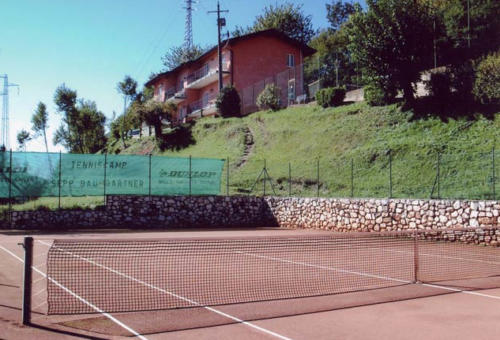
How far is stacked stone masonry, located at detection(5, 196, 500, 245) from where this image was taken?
52.0ft

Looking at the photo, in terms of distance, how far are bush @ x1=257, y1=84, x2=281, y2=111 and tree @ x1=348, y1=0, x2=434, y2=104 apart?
10594 millimetres

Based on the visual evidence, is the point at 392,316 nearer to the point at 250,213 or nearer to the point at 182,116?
the point at 250,213

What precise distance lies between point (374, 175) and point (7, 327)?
1873 cm

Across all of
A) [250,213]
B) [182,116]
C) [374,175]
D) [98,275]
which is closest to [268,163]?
[250,213]

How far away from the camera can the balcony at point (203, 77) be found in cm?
4702

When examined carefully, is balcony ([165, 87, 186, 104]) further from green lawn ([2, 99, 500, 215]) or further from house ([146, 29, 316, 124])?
green lawn ([2, 99, 500, 215])

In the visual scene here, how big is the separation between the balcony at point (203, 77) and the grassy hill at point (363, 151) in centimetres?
1093

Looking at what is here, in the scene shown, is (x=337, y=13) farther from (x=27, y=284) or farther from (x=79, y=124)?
(x=27, y=284)

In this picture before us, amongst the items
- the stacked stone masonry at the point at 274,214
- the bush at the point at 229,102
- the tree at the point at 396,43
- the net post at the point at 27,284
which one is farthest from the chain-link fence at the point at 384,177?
the net post at the point at 27,284

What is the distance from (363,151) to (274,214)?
5.63m

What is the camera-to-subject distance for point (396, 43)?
27.0 meters

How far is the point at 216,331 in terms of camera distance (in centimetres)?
604

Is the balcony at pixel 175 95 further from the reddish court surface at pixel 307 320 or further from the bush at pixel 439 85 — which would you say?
the reddish court surface at pixel 307 320

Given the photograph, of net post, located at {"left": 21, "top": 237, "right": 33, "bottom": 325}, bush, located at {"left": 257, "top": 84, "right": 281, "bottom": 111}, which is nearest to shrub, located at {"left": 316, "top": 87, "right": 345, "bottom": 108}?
bush, located at {"left": 257, "top": 84, "right": 281, "bottom": 111}
